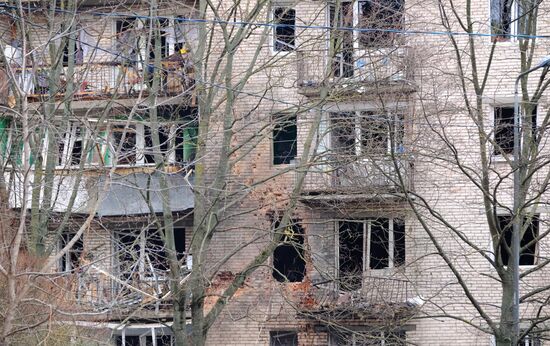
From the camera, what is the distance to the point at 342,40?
25062mm

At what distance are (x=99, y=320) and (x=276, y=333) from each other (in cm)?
629

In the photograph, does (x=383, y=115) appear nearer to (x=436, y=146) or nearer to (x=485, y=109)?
(x=436, y=146)

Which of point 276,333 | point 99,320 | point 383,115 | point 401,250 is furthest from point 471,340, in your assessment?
point 99,320

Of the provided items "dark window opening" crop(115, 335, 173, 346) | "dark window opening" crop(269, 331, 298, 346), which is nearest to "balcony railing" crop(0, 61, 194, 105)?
"dark window opening" crop(115, 335, 173, 346)

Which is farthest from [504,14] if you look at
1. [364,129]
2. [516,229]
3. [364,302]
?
[516,229]

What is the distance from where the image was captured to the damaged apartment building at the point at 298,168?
2453cm

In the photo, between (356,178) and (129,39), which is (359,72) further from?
(129,39)

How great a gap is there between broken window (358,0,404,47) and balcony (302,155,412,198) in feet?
8.73

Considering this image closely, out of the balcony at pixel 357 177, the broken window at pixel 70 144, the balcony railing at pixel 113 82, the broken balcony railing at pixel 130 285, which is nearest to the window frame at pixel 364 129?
the balcony at pixel 357 177

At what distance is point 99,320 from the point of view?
2331 centimetres

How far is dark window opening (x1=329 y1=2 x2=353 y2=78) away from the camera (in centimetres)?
2483

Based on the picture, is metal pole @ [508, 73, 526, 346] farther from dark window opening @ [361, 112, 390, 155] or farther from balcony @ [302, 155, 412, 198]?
dark window opening @ [361, 112, 390, 155]

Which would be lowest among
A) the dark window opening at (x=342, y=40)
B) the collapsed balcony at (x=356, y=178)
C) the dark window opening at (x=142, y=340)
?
the dark window opening at (x=142, y=340)

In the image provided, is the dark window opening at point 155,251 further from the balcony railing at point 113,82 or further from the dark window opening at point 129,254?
the balcony railing at point 113,82
